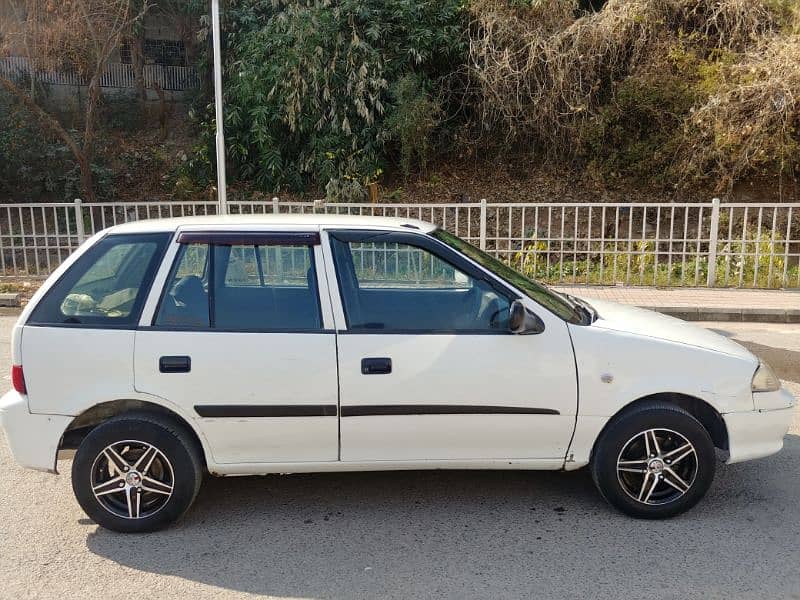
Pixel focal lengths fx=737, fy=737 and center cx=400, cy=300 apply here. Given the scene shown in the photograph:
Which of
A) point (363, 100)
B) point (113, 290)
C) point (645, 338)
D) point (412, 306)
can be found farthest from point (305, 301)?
point (363, 100)

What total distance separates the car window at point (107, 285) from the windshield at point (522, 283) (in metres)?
1.63

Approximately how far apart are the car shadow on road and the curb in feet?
17.5

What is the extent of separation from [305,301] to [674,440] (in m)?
2.16

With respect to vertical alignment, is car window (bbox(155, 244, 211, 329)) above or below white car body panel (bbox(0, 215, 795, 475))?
above

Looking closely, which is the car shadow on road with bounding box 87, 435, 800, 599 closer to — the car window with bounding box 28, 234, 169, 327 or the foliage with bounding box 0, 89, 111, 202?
the car window with bounding box 28, 234, 169, 327

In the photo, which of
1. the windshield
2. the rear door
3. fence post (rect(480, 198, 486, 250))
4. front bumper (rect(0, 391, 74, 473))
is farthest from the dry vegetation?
front bumper (rect(0, 391, 74, 473))

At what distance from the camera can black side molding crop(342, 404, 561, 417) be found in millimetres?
3934

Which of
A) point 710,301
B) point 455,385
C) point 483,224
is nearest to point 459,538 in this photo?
point 455,385

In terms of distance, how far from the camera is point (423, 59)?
16.8 m

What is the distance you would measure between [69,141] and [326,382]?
15242 mm

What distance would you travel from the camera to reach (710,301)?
34.1ft

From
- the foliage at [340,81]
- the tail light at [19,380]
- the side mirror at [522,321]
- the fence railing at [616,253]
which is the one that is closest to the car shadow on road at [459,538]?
the tail light at [19,380]

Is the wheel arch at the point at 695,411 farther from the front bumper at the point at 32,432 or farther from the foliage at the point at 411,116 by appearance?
the foliage at the point at 411,116

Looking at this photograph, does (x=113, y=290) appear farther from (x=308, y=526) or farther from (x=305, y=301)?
(x=308, y=526)
